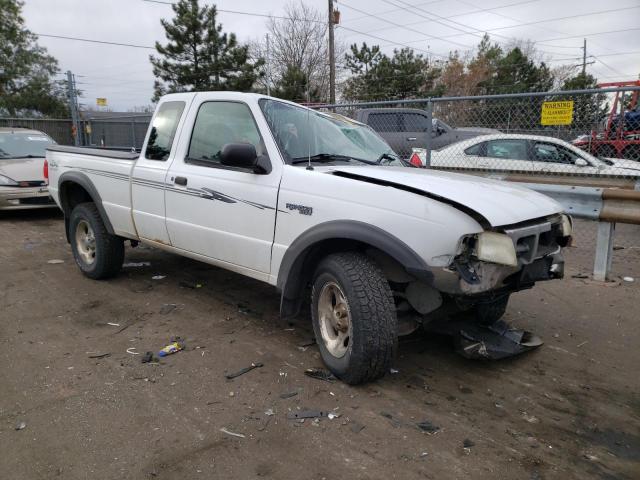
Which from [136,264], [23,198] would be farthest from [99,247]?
[23,198]

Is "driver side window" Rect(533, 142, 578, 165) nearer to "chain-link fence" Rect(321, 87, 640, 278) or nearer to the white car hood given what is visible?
"chain-link fence" Rect(321, 87, 640, 278)

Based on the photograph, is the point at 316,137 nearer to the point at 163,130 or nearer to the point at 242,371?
the point at 163,130

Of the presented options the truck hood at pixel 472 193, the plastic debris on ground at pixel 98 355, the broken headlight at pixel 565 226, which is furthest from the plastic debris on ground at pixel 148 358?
the broken headlight at pixel 565 226

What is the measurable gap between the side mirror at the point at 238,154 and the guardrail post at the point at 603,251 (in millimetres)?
4354

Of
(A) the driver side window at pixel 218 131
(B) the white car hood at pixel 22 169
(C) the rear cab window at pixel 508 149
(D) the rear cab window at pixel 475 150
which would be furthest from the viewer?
(B) the white car hood at pixel 22 169

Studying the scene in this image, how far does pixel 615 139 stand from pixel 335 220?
683cm

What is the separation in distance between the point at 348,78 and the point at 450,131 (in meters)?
29.9

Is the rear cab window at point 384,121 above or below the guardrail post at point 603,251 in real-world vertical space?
above

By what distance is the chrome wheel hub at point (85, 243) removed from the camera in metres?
5.58

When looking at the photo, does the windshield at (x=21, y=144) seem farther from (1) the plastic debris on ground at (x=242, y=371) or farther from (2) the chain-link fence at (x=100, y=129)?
(1) the plastic debris on ground at (x=242, y=371)

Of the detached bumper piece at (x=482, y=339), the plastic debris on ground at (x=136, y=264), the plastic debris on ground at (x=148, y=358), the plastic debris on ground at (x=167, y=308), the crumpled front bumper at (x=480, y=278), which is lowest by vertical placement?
the plastic debris on ground at (x=148, y=358)

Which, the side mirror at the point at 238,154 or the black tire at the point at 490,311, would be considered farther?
the black tire at the point at 490,311

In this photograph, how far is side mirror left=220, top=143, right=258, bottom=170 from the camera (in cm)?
339

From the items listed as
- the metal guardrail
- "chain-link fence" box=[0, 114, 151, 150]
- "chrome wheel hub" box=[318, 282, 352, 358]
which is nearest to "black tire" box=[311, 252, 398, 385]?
"chrome wheel hub" box=[318, 282, 352, 358]
